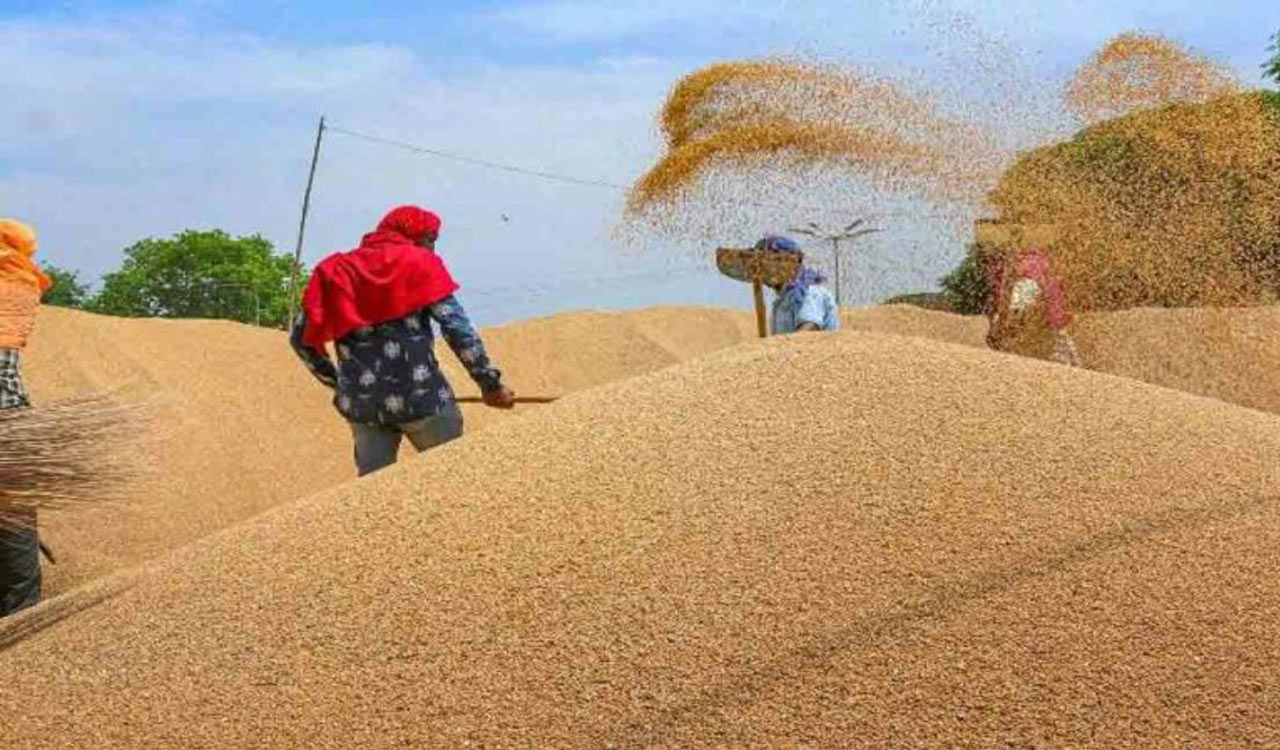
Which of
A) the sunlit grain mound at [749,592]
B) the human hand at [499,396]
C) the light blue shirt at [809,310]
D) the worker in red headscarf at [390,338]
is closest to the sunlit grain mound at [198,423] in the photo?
the light blue shirt at [809,310]

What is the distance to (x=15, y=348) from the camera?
4.52 metres

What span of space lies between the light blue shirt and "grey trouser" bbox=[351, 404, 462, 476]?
159 cm

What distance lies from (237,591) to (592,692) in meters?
0.96

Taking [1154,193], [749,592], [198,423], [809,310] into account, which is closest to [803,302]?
[809,310]

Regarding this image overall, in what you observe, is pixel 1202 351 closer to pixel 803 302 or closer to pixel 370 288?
pixel 803 302

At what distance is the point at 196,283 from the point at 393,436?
3359cm

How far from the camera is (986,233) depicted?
6.68m

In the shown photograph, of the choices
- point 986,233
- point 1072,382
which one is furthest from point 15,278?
point 986,233

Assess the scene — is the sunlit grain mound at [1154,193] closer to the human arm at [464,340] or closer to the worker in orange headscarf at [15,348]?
the human arm at [464,340]

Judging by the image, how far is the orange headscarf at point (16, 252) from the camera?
4480 mm

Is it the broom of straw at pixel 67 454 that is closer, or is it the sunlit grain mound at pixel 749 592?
the sunlit grain mound at pixel 749 592

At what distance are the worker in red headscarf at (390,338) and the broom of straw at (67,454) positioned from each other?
2.18 ft

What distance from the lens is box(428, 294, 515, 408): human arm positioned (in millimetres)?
4211

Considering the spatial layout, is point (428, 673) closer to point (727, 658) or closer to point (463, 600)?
point (463, 600)
